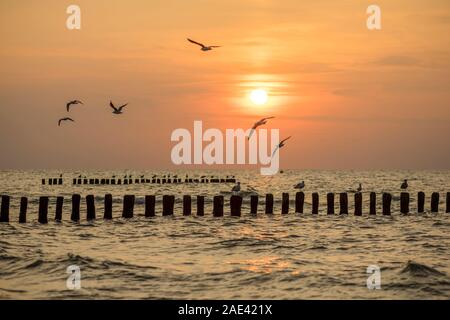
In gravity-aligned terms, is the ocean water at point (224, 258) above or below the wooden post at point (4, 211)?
below

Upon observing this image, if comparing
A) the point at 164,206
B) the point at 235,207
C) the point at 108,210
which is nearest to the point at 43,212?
the point at 108,210

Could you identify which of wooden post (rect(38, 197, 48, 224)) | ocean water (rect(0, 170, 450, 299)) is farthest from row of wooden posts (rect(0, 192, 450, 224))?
ocean water (rect(0, 170, 450, 299))

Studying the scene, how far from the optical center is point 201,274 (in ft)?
54.7

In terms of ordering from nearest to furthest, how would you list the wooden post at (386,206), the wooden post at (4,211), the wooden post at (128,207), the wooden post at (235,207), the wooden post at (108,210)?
the wooden post at (4,211) < the wooden post at (108,210) < the wooden post at (128,207) < the wooden post at (235,207) < the wooden post at (386,206)

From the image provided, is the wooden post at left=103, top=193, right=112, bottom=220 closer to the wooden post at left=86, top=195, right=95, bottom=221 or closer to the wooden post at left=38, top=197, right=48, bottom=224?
the wooden post at left=86, top=195, right=95, bottom=221

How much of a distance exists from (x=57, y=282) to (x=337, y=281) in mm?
5548

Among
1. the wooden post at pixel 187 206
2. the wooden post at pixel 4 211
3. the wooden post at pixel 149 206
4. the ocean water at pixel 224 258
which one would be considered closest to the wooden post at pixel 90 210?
the ocean water at pixel 224 258

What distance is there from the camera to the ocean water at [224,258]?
15016 mm

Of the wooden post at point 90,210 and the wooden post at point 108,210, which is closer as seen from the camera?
the wooden post at point 90,210

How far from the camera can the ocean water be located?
15016mm

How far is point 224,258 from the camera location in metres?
19.6

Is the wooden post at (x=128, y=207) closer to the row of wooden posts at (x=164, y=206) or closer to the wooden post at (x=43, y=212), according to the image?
the row of wooden posts at (x=164, y=206)

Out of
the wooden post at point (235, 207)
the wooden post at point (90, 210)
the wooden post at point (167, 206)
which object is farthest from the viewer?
the wooden post at point (235, 207)
